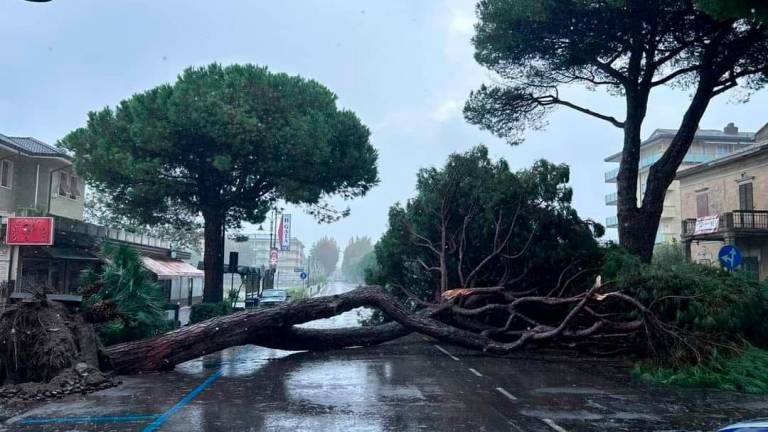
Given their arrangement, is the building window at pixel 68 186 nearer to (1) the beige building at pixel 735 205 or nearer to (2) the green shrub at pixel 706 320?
(2) the green shrub at pixel 706 320

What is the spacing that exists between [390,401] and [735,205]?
33036 millimetres

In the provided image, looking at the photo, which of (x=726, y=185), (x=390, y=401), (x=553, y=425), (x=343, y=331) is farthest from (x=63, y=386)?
(x=726, y=185)

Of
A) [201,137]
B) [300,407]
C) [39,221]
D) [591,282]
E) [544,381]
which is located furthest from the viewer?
[201,137]

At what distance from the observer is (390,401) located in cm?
1062

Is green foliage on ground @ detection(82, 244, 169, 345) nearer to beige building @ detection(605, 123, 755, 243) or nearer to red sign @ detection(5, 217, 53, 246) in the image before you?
red sign @ detection(5, 217, 53, 246)

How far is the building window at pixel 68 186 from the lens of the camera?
3316cm

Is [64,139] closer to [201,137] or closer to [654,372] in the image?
[201,137]

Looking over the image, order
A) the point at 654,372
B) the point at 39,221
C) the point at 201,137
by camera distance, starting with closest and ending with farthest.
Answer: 1. the point at 654,372
2. the point at 39,221
3. the point at 201,137

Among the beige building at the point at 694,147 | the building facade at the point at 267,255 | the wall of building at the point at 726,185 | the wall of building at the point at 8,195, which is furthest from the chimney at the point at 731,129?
the building facade at the point at 267,255

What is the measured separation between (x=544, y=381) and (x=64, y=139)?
74.8 ft

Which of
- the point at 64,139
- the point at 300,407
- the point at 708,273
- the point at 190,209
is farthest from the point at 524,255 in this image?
the point at 64,139

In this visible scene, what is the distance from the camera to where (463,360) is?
54.4ft

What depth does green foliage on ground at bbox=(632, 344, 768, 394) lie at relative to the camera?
12555 millimetres

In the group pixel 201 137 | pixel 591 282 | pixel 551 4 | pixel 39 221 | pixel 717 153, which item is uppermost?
pixel 717 153
